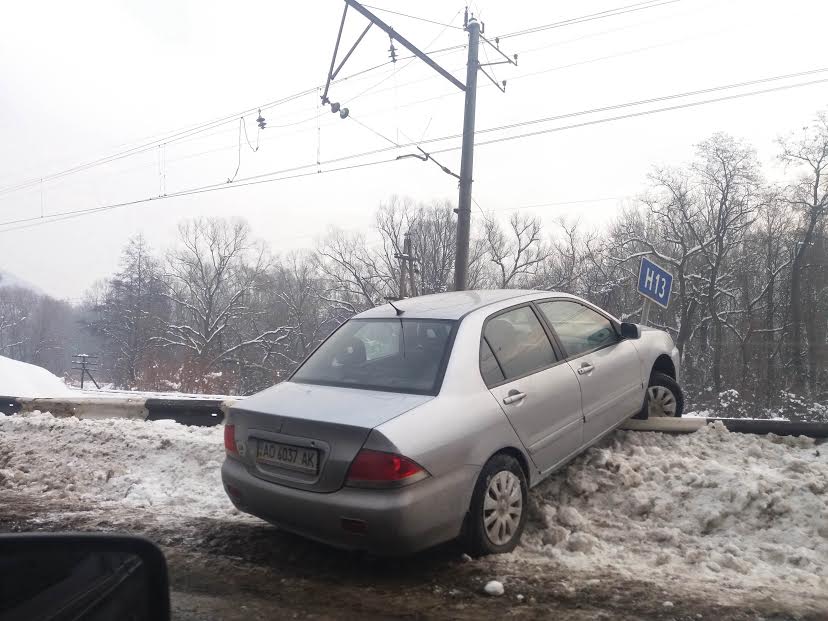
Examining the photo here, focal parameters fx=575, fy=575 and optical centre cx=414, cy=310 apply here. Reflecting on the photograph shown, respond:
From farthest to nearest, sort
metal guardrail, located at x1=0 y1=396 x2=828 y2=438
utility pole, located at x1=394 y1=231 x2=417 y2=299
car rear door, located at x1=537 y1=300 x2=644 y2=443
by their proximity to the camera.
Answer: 1. utility pole, located at x1=394 y1=231 x2=417 y2=299
2. metal guardrail, located at x1=0 y1=396 x2=828 y2=438
3. car rear door, located at x1=537 y1=300 x2=644 y2=443

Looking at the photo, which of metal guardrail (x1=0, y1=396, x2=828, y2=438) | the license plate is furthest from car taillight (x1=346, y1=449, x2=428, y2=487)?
metal guardrail (x1=0, y1=396, x2=828, y2=438)

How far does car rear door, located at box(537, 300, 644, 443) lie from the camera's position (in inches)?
176

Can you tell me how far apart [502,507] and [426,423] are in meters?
0.82

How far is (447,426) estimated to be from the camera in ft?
10.6

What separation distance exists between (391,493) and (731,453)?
134 inches

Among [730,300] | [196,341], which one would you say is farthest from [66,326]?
[730,300]

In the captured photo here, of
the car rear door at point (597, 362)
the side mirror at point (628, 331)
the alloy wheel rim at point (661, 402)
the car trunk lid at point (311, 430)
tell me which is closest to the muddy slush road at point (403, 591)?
the car trunk lid at point (311, 430)

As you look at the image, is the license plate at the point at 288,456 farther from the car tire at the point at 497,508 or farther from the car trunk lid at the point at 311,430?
the car tire at the point at 497,508

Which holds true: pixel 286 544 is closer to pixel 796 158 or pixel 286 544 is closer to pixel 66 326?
pixel 796 158

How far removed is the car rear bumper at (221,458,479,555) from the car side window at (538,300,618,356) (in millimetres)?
1723

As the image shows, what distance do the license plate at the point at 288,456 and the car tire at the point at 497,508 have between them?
3.11 feet

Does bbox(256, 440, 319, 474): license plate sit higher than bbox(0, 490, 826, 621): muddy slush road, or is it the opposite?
bbox(256, 440, 319, 474): license plate

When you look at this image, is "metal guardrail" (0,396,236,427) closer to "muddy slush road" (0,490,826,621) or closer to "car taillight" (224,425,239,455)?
"muddy slush road" (0,490,826,621)

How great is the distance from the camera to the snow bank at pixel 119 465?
5.00 m
